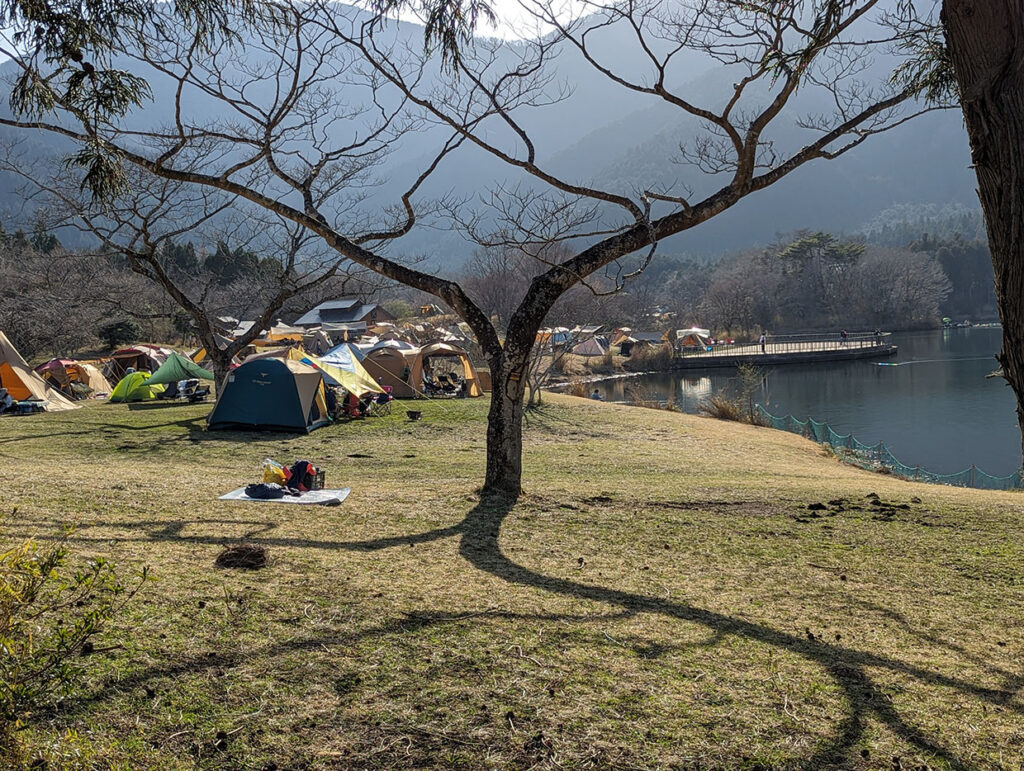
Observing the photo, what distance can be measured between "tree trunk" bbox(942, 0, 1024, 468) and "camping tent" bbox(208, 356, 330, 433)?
519 inches

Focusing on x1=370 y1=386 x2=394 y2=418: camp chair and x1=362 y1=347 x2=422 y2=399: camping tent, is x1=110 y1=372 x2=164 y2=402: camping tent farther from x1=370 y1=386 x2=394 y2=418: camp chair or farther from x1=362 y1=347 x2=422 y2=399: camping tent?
x1=370 y1=386 x2=394 y2=418: camp chair

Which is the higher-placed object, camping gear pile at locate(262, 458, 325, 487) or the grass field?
camping gear pile at locate(262, 458, 325, 487)

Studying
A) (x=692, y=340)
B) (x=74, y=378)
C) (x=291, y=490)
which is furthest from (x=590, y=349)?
(x=291, y=490)

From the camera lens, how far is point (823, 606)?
4438 mm

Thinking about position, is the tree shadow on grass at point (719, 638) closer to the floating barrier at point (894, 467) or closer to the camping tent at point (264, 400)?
the camping tent at point (264, 400)

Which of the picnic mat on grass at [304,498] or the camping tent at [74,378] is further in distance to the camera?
the camping tent at [74,378]

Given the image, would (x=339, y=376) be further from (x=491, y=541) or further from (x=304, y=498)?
(x=491, y=541)

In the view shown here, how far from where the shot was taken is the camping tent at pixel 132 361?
2681 cm

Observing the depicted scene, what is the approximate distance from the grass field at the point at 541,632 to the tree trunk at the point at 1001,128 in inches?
58.1

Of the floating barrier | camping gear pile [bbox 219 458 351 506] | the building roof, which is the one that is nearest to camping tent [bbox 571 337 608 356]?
the floating barrier

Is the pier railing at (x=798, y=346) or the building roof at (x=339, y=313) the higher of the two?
the building roof at (x=339, y=313)

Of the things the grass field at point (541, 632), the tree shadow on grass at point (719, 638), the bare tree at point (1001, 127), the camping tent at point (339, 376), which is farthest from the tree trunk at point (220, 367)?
the bare tree at point (1001, 127)

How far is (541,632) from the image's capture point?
11.9ft

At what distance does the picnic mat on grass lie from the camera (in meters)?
6.72
